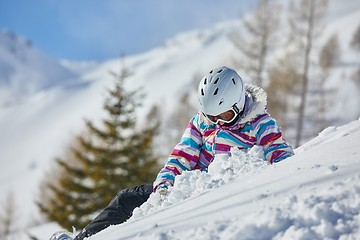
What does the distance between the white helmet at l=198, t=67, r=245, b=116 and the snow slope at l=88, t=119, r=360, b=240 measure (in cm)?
136

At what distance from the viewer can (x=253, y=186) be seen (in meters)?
2.89

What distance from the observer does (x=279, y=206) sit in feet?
8.27

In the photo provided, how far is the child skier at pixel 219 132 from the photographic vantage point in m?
4.48

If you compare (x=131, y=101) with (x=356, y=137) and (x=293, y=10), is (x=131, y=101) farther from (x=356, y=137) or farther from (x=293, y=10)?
(x=356, y=137)

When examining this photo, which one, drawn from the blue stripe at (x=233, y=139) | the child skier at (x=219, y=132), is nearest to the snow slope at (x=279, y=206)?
the child skier at (x=219, y=132)

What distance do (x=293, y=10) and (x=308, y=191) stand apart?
→ 2163 cm

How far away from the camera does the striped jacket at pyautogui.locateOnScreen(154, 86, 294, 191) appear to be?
4527mm

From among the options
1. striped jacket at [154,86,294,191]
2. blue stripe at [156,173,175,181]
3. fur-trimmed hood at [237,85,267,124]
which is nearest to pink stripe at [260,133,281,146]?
striped jacket at [154,86,294,191]

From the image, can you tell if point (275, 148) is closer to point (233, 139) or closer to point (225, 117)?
point (233, 139)

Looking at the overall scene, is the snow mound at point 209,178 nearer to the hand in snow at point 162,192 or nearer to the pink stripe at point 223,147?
the hand in snow at point 162,192

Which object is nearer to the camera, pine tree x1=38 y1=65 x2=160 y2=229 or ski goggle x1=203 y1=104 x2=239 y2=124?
ski goggle x1=203 y1=104 x2=239 y2=124

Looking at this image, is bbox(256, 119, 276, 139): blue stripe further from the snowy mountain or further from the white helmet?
the snowy mountain

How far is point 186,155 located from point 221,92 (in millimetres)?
784

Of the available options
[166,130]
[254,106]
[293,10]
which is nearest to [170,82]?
[166,130]
